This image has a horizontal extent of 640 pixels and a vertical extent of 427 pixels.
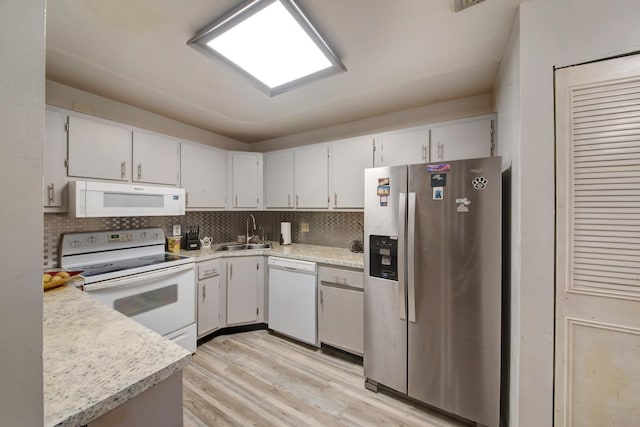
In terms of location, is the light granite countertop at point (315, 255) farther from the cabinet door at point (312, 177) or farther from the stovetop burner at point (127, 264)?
the cabinet door at point (312, 177)

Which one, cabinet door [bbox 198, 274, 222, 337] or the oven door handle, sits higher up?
the oven door handle

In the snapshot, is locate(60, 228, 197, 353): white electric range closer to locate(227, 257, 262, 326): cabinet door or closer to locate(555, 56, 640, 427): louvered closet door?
locate(227, 257, 262, 326): cabinet door

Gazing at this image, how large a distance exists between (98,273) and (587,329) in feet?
9.63

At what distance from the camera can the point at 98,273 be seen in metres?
1.78

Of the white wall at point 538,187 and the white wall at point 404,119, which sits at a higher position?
the white wall at point 404,119

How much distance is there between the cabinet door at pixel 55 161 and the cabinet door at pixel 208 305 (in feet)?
4.11

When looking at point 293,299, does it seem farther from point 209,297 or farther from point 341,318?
point 209,297

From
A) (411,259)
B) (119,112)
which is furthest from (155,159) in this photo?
(411,259)

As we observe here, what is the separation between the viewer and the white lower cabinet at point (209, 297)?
238 cm

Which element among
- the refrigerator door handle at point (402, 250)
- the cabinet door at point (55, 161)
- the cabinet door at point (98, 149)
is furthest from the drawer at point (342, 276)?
the cabinet door at point (55, 161)

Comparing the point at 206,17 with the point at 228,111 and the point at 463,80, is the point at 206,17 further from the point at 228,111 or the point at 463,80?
the point at 463,80

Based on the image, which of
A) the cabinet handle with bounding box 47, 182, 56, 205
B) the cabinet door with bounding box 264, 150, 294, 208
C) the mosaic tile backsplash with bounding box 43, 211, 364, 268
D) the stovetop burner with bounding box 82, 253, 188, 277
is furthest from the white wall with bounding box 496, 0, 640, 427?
the cabinet handle with bounding box 47, 182, 56, 205

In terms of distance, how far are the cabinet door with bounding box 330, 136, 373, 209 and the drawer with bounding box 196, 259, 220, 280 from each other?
4.59 feet

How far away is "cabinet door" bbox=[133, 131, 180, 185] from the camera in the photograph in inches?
88.4
